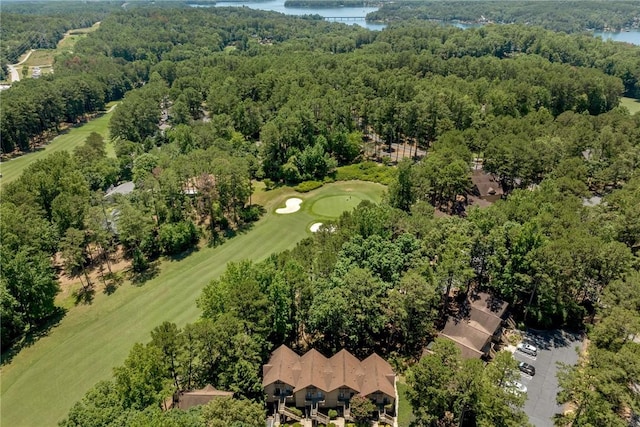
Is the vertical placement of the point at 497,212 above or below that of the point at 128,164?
above

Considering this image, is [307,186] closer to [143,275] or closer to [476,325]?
[143,275]

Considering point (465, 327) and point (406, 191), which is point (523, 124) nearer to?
point (406, 191)

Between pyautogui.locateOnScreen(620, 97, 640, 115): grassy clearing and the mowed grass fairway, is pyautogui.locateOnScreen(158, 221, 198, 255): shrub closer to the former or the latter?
the mowed grass fairway

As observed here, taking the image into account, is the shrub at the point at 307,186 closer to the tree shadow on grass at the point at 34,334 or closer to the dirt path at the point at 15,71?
the tree shadow on grass at the point at 34,334

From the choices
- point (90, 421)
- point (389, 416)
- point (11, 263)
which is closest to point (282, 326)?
point (389, 416)

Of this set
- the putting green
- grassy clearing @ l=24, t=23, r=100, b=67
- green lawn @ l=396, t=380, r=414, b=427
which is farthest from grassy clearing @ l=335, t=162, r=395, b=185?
grassy clearing @ l=24, t=23, r=100, b=67

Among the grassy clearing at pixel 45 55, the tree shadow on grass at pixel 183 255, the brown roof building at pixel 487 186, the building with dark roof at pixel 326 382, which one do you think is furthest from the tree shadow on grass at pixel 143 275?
the grassy clearing at pixel 45 55
